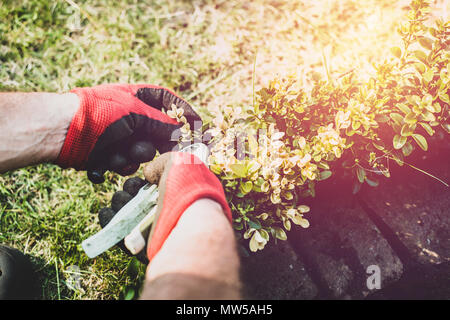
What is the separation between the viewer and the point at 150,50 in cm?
241

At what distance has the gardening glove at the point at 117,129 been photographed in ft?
4.79

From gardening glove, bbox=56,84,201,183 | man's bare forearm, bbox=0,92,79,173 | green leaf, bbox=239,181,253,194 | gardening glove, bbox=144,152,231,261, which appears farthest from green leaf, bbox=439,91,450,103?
man's bare forearm, bbox=0,92,79,173

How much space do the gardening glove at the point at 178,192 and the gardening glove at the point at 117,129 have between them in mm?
362

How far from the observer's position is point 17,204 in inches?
78.5

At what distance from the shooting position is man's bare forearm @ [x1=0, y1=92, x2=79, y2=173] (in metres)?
1.50

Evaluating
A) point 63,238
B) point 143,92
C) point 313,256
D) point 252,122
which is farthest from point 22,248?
point 313,256

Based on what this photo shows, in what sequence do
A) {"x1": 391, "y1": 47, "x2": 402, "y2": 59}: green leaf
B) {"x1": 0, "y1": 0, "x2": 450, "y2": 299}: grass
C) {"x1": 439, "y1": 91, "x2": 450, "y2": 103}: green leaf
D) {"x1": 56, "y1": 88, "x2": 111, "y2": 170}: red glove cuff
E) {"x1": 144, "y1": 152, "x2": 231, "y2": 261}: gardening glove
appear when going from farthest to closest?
{"x1": 0, "y1": 0, "x2": 450, "y2": 299}: grass, {"x1": 56, "y1": 88, "x2": 111, "y2": 170}: red glove cuff, {"x1": 391, "y1": 47, "x2": 402, "y2": 59}: green leaf, {"x1": 439, "y1": 91, "x2": 450, "y2": 103}: green leaf, {"x1": 144, "y1": 152, "x2": 231, "y2": 261}: gardening glove

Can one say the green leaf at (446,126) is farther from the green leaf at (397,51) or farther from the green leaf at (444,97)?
the green leaf at (397,51)

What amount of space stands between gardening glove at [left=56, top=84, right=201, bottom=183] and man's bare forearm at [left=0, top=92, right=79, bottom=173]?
0.25ft

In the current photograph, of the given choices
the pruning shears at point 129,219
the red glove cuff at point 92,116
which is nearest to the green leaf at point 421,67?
the pruning shears at point 129,219

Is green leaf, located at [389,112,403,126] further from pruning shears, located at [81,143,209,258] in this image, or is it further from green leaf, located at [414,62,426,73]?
pruning shears, located at [81,143,209,258]

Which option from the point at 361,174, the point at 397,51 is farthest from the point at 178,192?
the point at 397,51

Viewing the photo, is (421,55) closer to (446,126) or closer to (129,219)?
(446,126)
